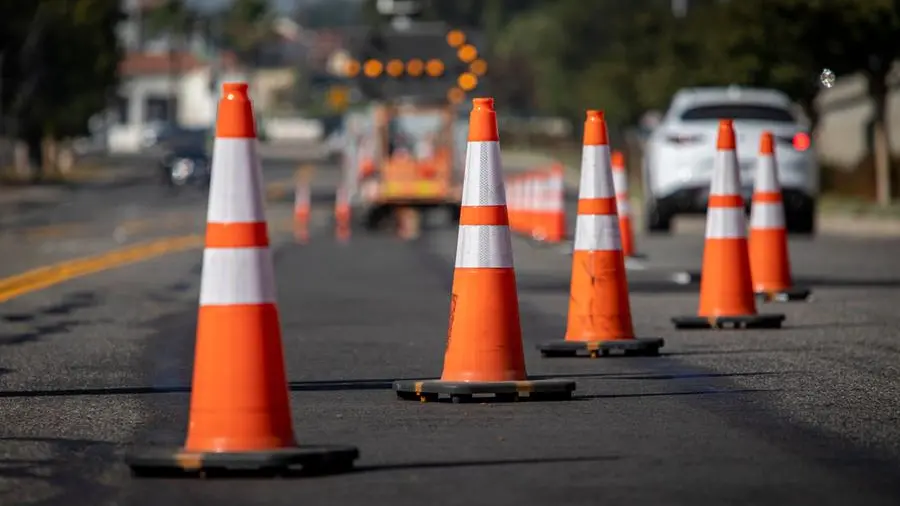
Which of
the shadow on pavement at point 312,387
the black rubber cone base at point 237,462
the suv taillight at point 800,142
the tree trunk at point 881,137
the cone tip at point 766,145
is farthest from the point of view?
the tree trunk at point 881,137

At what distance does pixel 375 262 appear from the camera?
22.7 meters

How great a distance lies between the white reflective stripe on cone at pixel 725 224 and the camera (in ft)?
42.4

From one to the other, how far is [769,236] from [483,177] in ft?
20.1

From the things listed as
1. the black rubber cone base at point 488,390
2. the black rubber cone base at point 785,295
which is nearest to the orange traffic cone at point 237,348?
the black rubber cone base at point 488,390

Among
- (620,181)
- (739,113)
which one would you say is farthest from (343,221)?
(620,181)

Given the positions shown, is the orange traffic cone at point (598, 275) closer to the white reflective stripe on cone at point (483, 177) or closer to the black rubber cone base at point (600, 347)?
the black rubber cone base at point (600, 347)

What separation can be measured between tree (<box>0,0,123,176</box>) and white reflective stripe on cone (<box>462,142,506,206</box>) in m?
52.1

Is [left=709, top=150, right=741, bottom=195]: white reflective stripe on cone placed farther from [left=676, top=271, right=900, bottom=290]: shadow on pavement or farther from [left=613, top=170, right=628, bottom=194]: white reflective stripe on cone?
[left=613, top=170, right=628, bottom=194]: white reflective stripe on cone

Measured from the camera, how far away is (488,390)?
8.89m

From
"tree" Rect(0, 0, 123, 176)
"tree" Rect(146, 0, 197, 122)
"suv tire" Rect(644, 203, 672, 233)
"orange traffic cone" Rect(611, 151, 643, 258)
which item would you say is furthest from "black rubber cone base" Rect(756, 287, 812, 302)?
"tree" Rect(146, 0, 197, 122)

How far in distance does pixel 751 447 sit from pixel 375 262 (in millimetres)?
15219

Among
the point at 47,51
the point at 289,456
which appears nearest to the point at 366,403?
the point at 289,456

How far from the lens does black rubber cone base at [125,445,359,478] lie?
6789 mm

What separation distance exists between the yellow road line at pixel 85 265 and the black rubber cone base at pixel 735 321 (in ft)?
18.8
